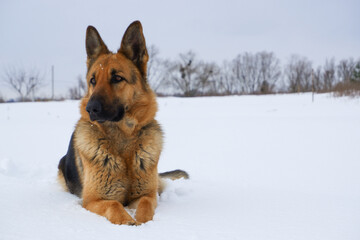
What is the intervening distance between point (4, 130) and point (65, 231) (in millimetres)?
7873

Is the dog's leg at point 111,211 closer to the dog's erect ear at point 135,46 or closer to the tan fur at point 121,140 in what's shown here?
the tan fur at point 121,140

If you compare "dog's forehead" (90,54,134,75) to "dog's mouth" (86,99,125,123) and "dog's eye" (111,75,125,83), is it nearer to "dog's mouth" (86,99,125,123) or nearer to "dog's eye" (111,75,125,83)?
"dog's eye" (111,75,125,83)

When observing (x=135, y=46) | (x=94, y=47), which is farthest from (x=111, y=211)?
(x=94, y=47)

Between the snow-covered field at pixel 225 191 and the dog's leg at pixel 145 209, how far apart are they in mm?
124

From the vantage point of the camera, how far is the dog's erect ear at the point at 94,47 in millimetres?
3392

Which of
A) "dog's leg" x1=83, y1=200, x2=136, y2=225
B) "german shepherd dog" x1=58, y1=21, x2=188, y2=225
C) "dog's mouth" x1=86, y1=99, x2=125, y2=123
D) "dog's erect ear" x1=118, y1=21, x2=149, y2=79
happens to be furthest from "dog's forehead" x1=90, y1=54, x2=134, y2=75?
"dog's leg" x1=83, y1=200, x2=136, y2=225

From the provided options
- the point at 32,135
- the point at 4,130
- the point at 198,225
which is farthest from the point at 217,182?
the point at 4,130

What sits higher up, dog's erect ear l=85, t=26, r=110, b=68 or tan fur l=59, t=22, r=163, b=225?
dog's erect ear l=85, t=26, r=110, b=68

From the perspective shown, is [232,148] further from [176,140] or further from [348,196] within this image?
[348,196]

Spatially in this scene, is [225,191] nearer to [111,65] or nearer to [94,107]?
[94,107]

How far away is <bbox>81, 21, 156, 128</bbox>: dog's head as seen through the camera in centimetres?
283

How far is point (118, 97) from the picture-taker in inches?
117

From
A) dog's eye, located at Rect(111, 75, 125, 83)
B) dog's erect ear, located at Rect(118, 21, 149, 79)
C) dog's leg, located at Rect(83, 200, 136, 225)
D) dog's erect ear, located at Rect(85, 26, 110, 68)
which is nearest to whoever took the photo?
dog's leg, located at Rect(83, 200, 136, 225)

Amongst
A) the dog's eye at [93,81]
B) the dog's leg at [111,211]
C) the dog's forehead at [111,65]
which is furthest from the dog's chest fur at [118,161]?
the dog's forehead at [111,65]
